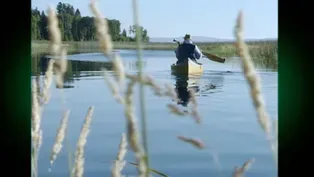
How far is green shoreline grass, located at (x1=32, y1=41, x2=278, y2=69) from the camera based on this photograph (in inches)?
32.4

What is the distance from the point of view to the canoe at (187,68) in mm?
1072

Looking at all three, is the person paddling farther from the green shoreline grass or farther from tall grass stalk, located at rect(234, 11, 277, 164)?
tall grass stalk, located at rect(234, 11, 277, 164)

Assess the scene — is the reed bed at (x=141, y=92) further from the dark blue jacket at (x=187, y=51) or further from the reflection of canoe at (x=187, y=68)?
the reflection of canoe at (x=187, y=68)

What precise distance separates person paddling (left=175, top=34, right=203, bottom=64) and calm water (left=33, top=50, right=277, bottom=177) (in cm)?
2

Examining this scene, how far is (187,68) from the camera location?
3.67ft

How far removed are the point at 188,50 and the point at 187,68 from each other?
0.14 meters

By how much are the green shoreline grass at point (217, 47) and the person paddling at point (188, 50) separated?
0.02 metres
